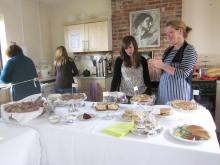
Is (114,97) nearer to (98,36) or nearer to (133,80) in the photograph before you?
(133,80)

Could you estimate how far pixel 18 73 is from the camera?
9.59 ft

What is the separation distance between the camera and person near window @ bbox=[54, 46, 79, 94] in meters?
3.59

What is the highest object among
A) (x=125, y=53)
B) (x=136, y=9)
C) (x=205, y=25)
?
(x=136, y=9)

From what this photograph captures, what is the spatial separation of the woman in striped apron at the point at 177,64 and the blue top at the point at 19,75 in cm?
188

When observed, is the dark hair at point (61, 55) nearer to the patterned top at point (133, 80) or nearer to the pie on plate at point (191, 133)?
the patterned top at point (133, 80)

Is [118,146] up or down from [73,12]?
down

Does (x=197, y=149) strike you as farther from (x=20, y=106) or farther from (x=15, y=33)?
(x=15, y=33)

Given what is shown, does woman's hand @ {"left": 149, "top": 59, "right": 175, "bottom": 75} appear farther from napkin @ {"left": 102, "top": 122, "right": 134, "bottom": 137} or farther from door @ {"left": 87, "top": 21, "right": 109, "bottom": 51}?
door @ {"left": 87, "top": 21, "right": 109, "bottom": 51}

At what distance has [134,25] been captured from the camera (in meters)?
3.85

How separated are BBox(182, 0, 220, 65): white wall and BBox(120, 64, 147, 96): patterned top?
179cm

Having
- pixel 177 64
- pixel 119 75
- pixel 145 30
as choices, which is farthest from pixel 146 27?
pixel 177 64

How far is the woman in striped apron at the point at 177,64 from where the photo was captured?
1.82 m

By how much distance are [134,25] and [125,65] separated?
1691mm

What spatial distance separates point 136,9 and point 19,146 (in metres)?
3.12
